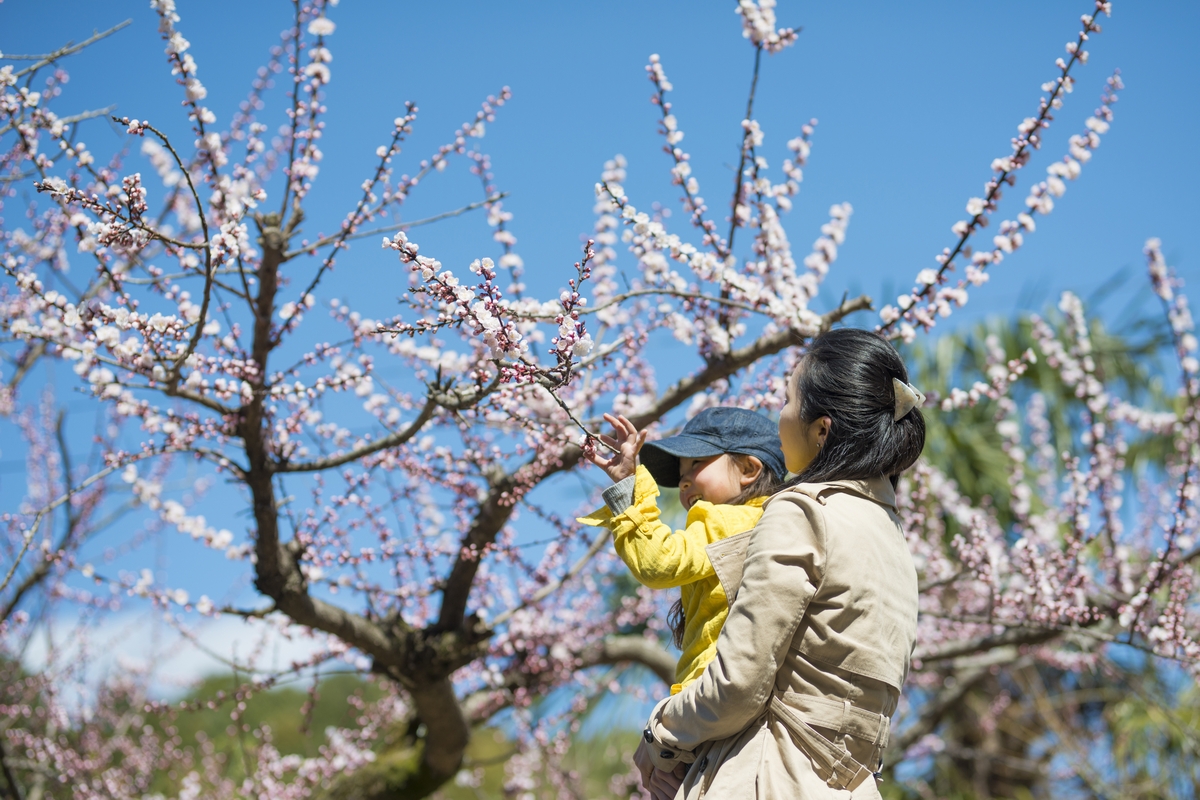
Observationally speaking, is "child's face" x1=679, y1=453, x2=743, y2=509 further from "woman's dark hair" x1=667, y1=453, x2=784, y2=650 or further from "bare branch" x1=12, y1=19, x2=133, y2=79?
"bare branch" x1=12, y1=19, x2=133, y2=79

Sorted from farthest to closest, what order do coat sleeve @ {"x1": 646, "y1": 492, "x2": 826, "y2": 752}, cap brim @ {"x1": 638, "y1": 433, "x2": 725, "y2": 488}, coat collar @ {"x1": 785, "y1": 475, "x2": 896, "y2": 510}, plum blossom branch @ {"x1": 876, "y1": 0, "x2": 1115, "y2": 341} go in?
plum blossom branch @ {"x1": 876, "y1": 0, "x2": 1115, "y2": 341} < cap brim @ {"x1": 638, "y1": 433, "x2": 725, "y2": 488} < coat collar @ {"x1": 785, "y1": 475, "x2": 896, "y2": 510} < coat sleeve @ {"x1": 646, "y1": 492, "x2": 826, "y2": 752}

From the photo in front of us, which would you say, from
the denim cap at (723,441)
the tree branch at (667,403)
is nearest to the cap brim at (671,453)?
the denim cap at (723,441)

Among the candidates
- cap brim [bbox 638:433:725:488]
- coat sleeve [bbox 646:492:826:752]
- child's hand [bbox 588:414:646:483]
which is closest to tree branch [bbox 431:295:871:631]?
cap brim [bbox 638:433:725:488]

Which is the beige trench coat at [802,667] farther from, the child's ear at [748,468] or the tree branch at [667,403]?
the tree branch at [667,403]


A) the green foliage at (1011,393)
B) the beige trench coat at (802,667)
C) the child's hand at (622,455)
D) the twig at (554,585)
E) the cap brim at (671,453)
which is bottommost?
the beige trench coat at (802,667)

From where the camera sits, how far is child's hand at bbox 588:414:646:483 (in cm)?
165

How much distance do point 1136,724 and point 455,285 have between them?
20.5ft

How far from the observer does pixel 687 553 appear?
1.52m

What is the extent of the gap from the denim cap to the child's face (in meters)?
0.03

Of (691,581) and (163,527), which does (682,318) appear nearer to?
(691,581)

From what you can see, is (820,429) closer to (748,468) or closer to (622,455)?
(748,468)

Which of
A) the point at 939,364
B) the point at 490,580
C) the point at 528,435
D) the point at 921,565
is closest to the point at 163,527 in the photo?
the point at 490,580

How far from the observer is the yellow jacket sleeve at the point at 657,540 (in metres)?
1.50

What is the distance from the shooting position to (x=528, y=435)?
101 inches
